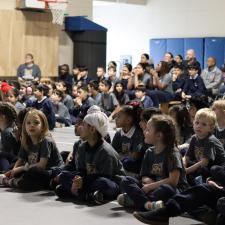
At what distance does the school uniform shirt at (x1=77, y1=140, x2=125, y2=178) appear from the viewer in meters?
4.78

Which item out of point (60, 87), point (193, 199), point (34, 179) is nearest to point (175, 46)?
point (60, 87)

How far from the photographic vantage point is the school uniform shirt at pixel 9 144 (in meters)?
5.80

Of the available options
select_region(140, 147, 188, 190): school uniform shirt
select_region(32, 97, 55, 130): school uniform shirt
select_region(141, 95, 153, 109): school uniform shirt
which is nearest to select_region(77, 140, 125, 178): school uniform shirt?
select_region(140, 147, 188, 190): school uniform shirt

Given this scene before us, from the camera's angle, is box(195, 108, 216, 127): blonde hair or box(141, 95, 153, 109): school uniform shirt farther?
box(141, 95, 153, 109): school uniform shirt

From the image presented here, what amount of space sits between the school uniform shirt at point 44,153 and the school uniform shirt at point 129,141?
0.65 m

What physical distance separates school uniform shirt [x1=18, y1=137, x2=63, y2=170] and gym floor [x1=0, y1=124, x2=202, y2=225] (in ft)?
1.11

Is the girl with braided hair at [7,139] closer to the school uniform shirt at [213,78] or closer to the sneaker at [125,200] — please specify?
the sneaker at [125,200]

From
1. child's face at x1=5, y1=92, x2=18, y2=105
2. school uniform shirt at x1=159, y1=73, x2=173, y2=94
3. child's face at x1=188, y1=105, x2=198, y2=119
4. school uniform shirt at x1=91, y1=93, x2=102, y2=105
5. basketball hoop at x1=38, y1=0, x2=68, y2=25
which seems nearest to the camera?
child's face at x1=188, y1=105, x2=198, y2=119

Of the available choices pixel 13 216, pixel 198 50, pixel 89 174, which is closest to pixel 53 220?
pixel 13 216

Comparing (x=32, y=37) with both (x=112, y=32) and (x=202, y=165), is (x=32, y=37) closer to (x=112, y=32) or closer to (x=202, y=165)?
(x=112, y=32)

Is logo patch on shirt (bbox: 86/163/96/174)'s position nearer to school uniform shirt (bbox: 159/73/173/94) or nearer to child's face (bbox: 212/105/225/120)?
child's face (bbox: 212/105/225/120)

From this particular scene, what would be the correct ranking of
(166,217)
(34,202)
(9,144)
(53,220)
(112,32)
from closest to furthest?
(166,217) → (53,220) → (34,202) → (9,144) → (112,32)

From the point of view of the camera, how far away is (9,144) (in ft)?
19.2

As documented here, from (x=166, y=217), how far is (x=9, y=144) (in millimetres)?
2455
